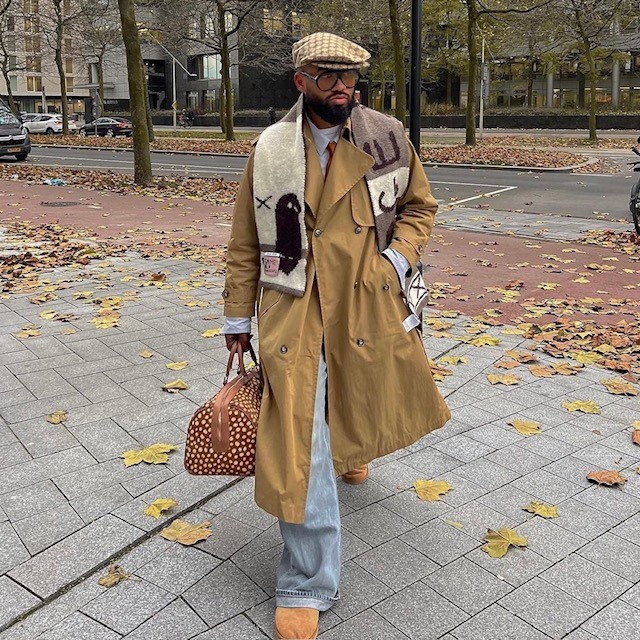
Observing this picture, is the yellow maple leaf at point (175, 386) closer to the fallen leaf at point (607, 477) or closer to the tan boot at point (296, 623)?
the tan boot at point (296, 623)

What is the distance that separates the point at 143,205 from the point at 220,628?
12.2m

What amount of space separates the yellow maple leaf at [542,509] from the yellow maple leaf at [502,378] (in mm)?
1613

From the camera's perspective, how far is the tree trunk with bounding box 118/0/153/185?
15852mm

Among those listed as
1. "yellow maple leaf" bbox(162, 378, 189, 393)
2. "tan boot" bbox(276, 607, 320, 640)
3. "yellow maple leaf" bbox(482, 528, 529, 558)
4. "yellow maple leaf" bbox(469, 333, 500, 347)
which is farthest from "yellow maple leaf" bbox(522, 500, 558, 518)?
"yellow maple leaf" bbox(469, 333, 500, 347)

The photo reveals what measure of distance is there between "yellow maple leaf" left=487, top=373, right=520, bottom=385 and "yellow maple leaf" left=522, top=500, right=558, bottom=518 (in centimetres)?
161

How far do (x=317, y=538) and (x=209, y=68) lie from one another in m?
71.0

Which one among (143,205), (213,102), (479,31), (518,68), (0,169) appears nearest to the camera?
(143,205)

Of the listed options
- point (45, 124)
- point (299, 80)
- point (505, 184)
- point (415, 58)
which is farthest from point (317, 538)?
point (45, 124)

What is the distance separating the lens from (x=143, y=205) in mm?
14039

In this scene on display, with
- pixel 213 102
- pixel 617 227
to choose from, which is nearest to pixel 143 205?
pixel 617 227

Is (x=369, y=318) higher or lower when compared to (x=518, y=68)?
lower

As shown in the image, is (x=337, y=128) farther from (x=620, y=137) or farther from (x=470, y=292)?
(x=620, y=137)

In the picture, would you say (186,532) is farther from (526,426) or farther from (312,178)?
(526,426)

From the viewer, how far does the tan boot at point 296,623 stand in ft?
8.23
